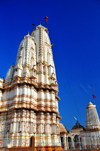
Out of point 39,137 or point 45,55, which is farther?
point 45,55

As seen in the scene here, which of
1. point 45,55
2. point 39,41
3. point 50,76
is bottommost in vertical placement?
point 50,76

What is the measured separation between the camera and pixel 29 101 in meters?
23.9

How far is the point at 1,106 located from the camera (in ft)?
82.0

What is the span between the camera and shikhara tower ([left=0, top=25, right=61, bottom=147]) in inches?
856

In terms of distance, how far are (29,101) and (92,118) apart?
1703 centimetres

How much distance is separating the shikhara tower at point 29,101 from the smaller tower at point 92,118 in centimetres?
982

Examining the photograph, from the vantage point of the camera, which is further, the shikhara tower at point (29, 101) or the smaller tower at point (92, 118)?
the smaller tower at point (92, 118)

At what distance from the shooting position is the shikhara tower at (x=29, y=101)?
21734 millimetres

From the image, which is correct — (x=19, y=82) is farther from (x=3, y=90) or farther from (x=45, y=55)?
(x=45, y=55)

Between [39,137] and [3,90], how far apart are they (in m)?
10.6

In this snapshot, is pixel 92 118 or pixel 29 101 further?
pixel 92 118

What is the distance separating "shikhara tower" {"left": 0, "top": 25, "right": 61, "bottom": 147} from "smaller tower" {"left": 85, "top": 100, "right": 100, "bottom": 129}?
982 centimetres

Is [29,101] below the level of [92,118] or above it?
above

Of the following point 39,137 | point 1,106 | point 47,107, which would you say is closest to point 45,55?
point 47,107
